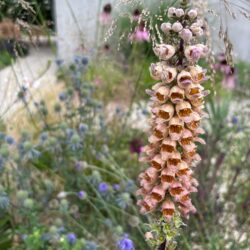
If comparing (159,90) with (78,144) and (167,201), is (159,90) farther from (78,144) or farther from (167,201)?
(78,144)

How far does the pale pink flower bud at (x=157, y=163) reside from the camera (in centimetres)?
125

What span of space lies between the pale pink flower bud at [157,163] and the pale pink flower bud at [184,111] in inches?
4.6

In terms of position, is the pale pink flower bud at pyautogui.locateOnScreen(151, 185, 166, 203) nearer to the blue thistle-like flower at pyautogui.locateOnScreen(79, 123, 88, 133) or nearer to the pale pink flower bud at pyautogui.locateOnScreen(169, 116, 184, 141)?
the pale pink flower bud at pyautogui.locateOnScreen(169, 116, 184, 141)

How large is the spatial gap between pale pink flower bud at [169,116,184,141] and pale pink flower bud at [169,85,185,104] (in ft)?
0.14

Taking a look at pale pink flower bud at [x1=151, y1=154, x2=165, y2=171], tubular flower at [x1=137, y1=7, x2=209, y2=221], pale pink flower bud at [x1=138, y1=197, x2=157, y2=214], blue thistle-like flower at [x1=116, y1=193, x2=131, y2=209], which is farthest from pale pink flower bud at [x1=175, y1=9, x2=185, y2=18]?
blue thistle-like flower at [x1=116, y1=193, x2=131, y2=209]

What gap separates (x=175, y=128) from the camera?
1227 mm

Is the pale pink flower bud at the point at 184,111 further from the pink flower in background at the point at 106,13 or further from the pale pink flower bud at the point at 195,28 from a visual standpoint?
the pink flower in background at the point at 106,13

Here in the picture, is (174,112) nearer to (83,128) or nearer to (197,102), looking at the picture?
(197,102)

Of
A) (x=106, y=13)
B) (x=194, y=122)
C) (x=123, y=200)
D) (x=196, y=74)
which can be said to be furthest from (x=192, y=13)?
(x=106, y=13)

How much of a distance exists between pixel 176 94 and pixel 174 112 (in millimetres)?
47

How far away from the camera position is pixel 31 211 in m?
1.97

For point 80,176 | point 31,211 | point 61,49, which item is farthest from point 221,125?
point 61,49

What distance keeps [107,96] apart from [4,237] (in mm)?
1893

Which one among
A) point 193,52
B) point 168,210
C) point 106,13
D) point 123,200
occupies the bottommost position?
point 123,200
